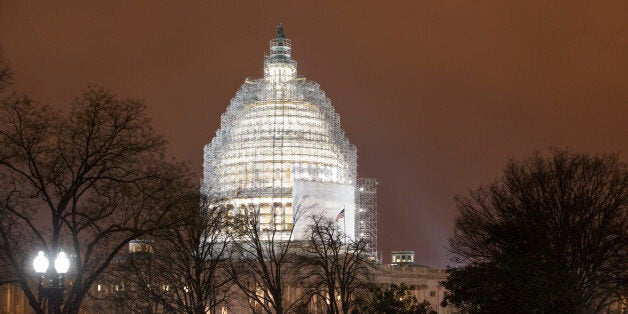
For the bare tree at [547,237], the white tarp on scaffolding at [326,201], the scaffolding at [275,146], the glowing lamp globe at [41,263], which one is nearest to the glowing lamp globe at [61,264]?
the glowing lamp globe at [41,263]

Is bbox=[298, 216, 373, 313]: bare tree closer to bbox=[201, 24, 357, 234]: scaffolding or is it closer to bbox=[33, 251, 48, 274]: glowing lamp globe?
bbox=[201, 24, 357, 234]: scaffolding

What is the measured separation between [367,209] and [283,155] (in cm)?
1654

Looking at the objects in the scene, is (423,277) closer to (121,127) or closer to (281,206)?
(281,206)

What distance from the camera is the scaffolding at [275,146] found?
136 meters

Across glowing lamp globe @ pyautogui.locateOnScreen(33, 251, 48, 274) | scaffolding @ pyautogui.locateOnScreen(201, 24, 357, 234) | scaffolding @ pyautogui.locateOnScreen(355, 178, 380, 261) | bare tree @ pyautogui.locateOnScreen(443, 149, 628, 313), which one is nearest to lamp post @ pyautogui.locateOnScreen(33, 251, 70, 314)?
glowing lamp globe @ pyautogui.locateOnScreen(33, 251, 48, 274)

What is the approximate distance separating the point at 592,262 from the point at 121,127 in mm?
35092

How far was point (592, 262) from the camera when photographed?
63.0 m

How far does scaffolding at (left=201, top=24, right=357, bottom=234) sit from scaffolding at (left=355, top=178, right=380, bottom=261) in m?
3.26

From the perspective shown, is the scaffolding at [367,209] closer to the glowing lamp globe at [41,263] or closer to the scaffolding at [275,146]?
the scaffolding at [275,146]

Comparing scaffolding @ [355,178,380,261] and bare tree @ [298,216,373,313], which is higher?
scaffolding @ [355,178,380,261]

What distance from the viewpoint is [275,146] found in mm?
137750

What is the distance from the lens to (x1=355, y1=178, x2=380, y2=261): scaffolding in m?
142

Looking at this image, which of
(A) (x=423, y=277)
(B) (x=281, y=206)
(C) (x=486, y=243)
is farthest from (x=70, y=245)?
(A) (x=423, y=277)

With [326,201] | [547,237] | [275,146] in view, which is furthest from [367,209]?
[547,237]
